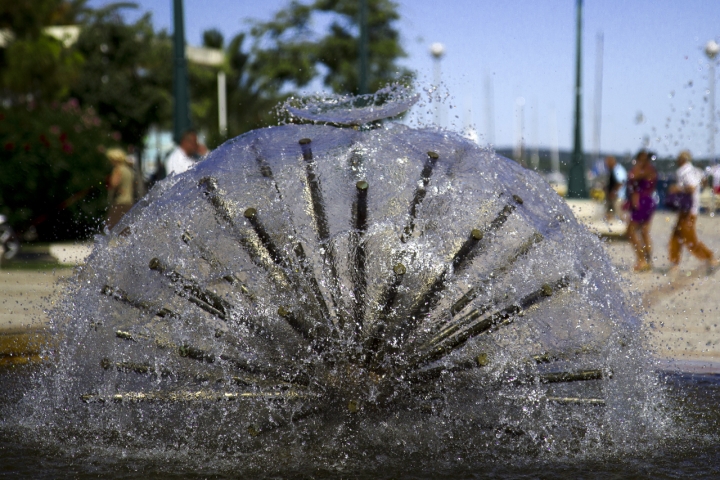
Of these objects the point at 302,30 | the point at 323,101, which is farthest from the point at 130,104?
the point at 323,101

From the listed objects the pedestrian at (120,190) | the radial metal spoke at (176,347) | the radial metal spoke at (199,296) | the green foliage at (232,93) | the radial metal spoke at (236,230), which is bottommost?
the green foliage at (232,93)

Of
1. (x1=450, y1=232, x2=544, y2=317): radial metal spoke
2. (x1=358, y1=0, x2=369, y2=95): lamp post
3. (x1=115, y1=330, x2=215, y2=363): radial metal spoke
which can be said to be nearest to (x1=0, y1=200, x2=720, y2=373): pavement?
(x1=450, y1=232, x2=544, y2=317): radial metal spoke

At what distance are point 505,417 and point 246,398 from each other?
1001 mm

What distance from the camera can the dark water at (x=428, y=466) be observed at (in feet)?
9.90

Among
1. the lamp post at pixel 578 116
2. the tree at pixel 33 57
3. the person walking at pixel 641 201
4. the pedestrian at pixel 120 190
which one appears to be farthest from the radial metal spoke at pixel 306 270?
the tree at pixel 33 57

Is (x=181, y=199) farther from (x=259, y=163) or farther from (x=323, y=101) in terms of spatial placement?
(x=323, y=101)

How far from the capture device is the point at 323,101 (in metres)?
4.13

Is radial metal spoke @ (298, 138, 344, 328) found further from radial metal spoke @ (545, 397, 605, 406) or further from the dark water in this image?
radial metal spoke @ (545, 397, 605, 406)

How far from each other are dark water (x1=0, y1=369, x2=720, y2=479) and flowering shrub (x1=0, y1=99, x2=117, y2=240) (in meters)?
11.2

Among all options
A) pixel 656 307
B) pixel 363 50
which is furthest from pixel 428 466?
pixel 363 50

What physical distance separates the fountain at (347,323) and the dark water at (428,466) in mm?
59

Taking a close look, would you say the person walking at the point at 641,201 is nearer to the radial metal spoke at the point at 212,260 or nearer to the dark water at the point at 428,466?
the dark water at the point at 428,466

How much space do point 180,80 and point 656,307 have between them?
7.23 meters

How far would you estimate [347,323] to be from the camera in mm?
3199
